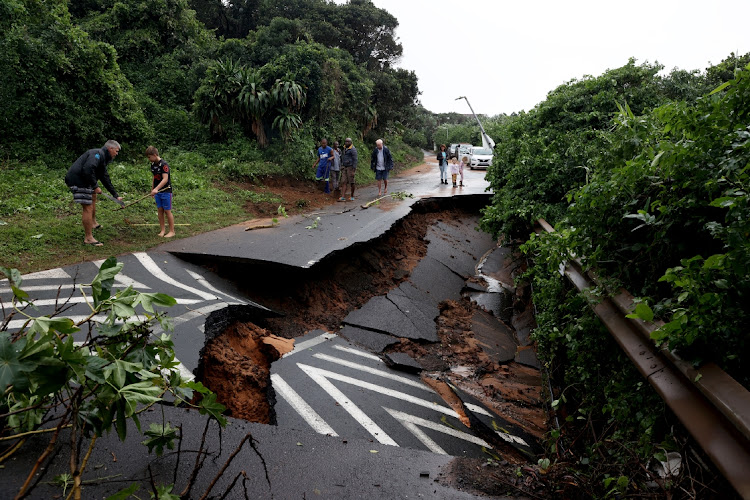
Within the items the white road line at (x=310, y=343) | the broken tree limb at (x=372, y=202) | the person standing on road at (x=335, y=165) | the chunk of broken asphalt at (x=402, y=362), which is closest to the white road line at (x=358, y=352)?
the chunk of broken asphalt at (x=402, y=362)

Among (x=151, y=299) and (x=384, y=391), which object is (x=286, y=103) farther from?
(x=151, y=299)

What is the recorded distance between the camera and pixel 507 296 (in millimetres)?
10359

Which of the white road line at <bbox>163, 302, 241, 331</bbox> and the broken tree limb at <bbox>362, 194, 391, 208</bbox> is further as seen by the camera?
the broken tree limb at <bbox>362, 194, 391, 208</bbox>

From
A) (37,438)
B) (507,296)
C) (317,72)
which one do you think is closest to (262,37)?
(317,72)

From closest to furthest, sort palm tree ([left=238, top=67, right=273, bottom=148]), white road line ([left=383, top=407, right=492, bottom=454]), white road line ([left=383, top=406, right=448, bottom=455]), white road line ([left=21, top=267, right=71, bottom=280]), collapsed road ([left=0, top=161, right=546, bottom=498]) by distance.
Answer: collapsed road ([left=0, top=161, right=546, bottom=498]) → white road line ([left=383, top=406, right=448, bottom=455]) → white road line ([left=383, top=407, right=492, bottom=454]) → white road line ([left=21, top=267, right=71, bottom=280]) → palm tree ([left=238, top=67, right=273, bottom=148])

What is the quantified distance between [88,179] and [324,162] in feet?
26.3

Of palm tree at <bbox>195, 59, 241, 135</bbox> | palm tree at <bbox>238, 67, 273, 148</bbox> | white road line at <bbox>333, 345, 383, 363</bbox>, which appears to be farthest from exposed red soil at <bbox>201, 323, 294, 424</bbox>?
palm tree at <bbox>195, 59, 241, 135</bbox>

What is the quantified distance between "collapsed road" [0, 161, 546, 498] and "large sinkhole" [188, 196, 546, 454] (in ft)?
0.09

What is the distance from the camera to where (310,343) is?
21.6 feet

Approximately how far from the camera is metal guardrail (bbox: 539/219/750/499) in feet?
6.41

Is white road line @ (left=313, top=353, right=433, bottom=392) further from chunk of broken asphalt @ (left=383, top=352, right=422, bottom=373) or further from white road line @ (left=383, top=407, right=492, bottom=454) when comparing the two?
white road line @ (left=383, top=407, right=492, bottom=454)

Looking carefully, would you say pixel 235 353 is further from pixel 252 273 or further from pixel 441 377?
pixel 441 377

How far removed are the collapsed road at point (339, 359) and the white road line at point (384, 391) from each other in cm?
2

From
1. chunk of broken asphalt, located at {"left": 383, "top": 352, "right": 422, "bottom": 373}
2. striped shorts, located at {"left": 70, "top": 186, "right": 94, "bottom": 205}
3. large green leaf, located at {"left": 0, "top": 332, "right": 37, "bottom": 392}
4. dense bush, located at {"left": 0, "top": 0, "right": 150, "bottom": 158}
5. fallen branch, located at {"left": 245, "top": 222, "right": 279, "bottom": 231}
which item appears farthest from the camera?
dense bush, located at {"left": 0, "top": 0, "right": 150, "bottom": 158}
